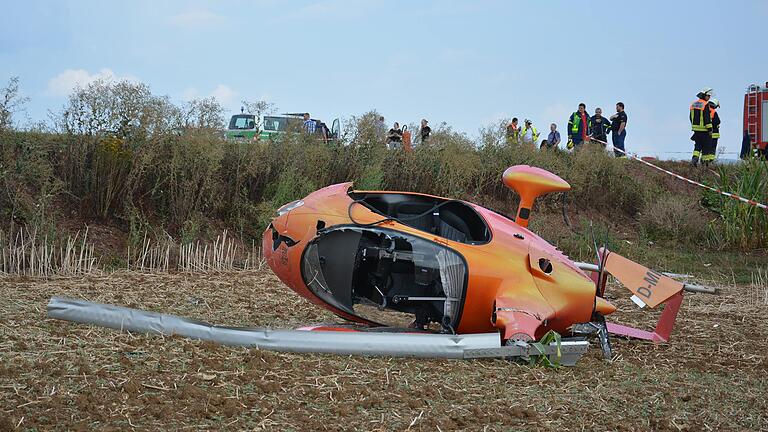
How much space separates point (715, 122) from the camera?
23281 millimetres

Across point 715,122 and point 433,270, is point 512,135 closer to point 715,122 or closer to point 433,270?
point 715,122

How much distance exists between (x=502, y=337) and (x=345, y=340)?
1.39 meters

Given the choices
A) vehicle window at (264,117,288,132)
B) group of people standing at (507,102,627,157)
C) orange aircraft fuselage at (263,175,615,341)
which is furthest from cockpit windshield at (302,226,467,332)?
group of people standing at (507,102,627,157)

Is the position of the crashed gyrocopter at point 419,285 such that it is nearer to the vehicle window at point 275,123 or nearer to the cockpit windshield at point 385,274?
the cockpit windshield at point 385,274

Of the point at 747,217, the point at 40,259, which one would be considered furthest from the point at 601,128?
the point at 40,259

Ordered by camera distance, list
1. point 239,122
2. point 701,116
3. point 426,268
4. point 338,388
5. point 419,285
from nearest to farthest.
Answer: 1. point 338,388
2. point 426,268
3. point 419,285
4. point 701,116
5. point 239,122

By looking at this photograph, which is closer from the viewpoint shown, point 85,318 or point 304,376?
point 304,376

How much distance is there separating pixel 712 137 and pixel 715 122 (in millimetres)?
458

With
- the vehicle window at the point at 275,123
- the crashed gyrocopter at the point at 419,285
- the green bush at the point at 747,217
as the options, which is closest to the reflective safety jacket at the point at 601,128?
the green bush at the point at 747,217

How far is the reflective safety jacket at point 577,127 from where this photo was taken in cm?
2484

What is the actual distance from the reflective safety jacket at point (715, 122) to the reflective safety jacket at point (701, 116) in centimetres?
13

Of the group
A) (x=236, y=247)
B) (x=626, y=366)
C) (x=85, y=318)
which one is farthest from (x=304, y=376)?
(x=236, y=247)

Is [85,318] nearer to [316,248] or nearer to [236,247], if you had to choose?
[316,248]

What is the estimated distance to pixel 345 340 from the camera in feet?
23.4
